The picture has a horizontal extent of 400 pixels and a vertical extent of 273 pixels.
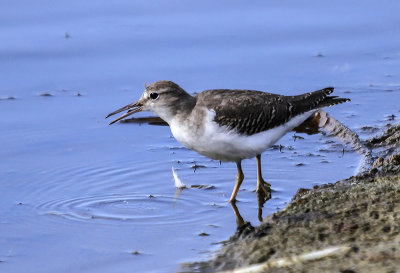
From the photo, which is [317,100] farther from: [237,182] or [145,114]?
[145,114]

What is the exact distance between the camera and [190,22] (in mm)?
10820

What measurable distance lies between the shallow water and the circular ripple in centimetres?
2

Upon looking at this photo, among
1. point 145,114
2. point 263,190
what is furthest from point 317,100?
point 145,114

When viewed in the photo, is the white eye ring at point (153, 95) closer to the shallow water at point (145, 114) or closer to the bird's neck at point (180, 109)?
the bird's neck at point (180, 109)

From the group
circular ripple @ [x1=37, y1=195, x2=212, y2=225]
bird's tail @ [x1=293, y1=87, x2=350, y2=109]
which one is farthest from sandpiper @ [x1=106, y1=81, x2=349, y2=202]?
circular ripple @ [x1=37, y1=195, x2=212, y2=225]

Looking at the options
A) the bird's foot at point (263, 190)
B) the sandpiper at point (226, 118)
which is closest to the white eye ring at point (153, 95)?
the sandpiper at point (226, 118)

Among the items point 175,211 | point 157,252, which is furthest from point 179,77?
point 157,252

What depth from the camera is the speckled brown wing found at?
21.0ft

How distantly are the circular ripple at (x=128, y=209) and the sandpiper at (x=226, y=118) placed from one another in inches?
18.7

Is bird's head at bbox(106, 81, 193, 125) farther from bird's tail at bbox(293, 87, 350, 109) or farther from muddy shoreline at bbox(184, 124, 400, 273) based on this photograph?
muddy shoreline at bbox(184, 124, 400, 273)

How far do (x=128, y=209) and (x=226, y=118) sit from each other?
3.80 ft

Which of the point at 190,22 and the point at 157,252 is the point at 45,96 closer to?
the point at 190,22

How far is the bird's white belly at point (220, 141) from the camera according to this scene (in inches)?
248

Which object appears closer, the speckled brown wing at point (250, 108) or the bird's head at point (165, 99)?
the speckled brown wing at point (250, 108)
